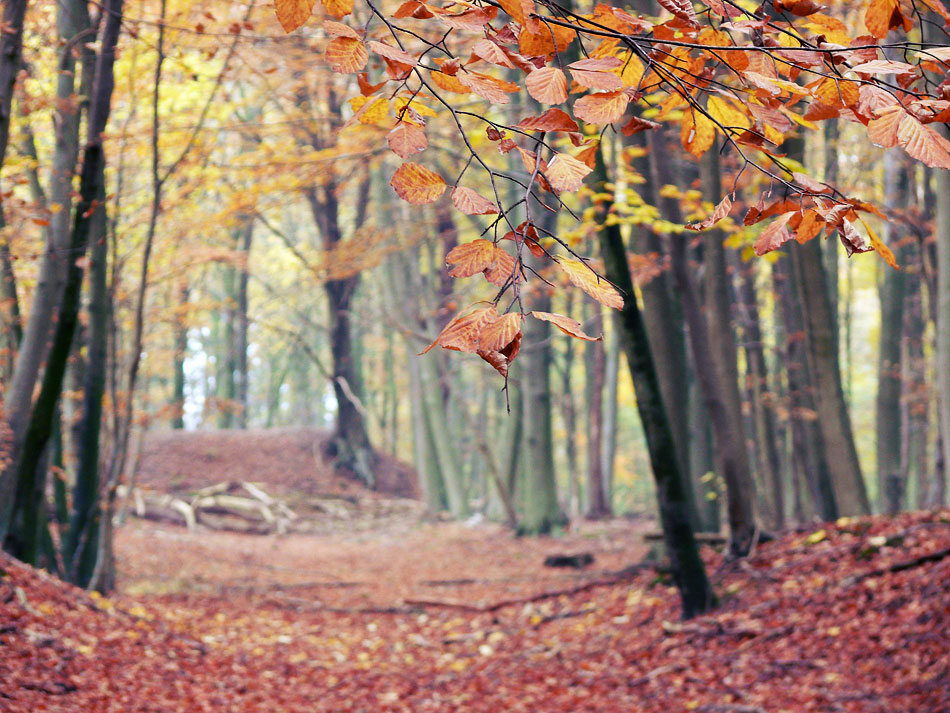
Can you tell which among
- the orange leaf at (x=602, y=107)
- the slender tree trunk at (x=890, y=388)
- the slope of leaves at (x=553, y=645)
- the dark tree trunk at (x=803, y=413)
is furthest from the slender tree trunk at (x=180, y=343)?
the slender tree trunk at (x=890, y=388)

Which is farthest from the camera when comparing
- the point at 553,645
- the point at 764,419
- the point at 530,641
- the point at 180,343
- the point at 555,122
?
the point at 180,343

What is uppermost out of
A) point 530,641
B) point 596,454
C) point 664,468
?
point 664,468

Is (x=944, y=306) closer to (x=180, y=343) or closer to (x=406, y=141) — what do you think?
(x=406, y=141)

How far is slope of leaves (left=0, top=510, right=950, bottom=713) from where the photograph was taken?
171 inches

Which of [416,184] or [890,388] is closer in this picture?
[416,184]

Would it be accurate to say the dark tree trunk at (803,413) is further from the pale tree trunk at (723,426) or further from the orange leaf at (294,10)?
the orange leaf at (294,10)

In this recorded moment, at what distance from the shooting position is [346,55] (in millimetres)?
1611

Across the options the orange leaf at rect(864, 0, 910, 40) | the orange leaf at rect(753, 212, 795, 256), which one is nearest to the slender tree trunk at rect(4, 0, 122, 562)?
the orange leaf at rect(753, 212, 795, 256)

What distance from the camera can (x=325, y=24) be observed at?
1582 mm

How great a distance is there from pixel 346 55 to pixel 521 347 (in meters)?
4.88

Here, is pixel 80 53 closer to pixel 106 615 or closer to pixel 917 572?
pixel 106 615

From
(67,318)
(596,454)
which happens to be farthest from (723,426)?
(596,454)

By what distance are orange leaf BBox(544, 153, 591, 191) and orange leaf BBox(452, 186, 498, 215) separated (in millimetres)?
135

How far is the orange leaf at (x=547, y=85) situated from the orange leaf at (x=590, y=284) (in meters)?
0.32
